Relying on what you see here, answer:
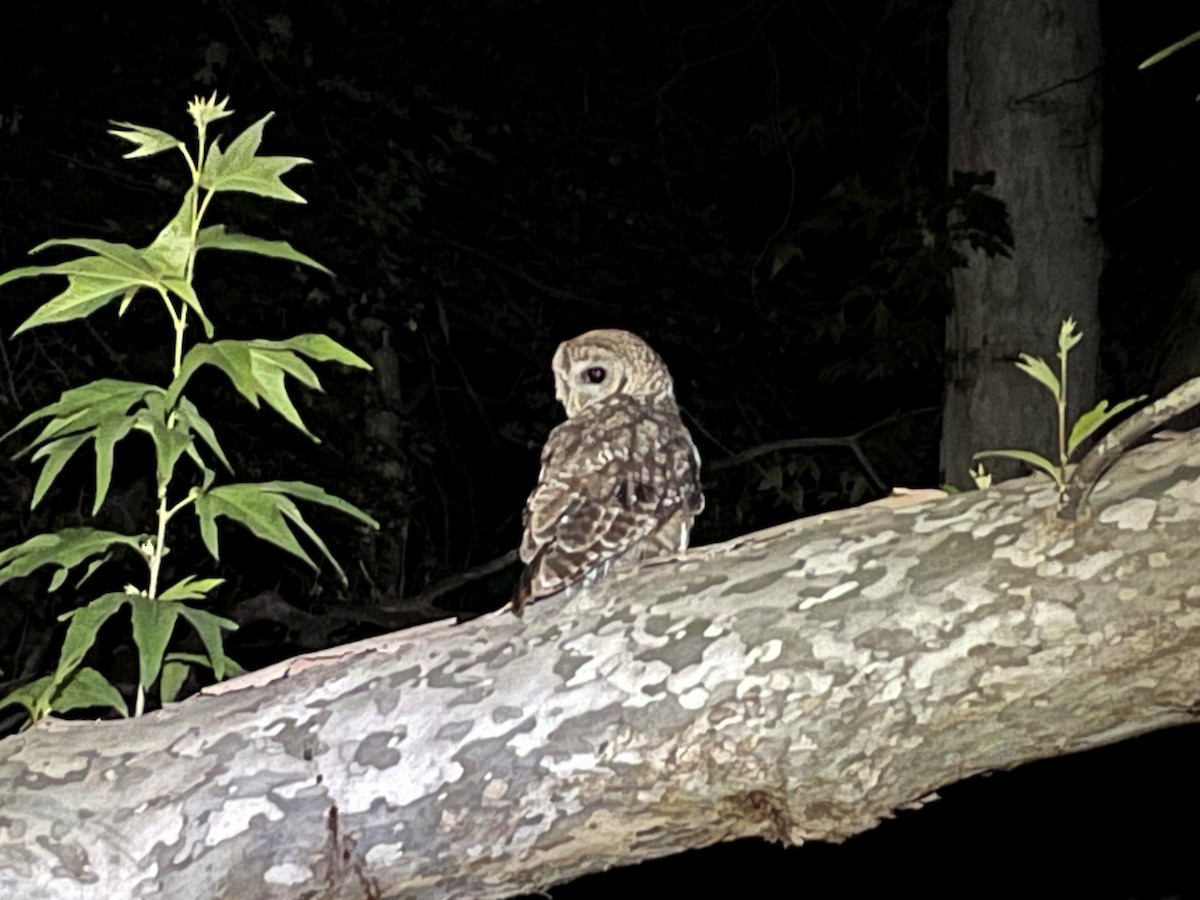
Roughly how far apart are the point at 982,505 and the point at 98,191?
373cm

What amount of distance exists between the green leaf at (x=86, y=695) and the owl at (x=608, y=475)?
1.51ft

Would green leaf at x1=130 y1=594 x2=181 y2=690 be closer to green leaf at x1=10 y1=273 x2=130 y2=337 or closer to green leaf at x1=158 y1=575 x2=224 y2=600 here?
green leaf at x1=158 y1=575 x2=224 y2=600

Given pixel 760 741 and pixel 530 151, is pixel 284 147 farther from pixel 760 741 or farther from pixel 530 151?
pixel 760 741

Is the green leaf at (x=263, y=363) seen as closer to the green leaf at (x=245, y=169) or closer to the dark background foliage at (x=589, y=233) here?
the green leaf at (x=245, y=169)

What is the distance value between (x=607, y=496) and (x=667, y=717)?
2.79 ft

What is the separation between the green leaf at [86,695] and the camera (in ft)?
4.93

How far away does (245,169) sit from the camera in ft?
4.66

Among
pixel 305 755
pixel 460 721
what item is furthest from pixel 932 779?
pixel 305 755

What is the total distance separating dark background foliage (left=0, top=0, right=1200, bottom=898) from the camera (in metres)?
4.32

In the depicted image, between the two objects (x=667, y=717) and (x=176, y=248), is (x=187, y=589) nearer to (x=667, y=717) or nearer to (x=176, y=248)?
(x=176, y=248)

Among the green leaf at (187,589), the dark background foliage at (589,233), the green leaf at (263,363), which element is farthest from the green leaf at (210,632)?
the dark background foliage at (589,233)

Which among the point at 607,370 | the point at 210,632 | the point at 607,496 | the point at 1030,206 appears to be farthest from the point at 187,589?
the point at 1030,206

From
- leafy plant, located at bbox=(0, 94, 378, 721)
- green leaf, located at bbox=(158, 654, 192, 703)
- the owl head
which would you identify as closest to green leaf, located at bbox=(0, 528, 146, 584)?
leafy plant, located at bbox=(0, 94, 378, 721)

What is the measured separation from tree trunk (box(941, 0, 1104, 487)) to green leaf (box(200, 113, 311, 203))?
7.88 ft
